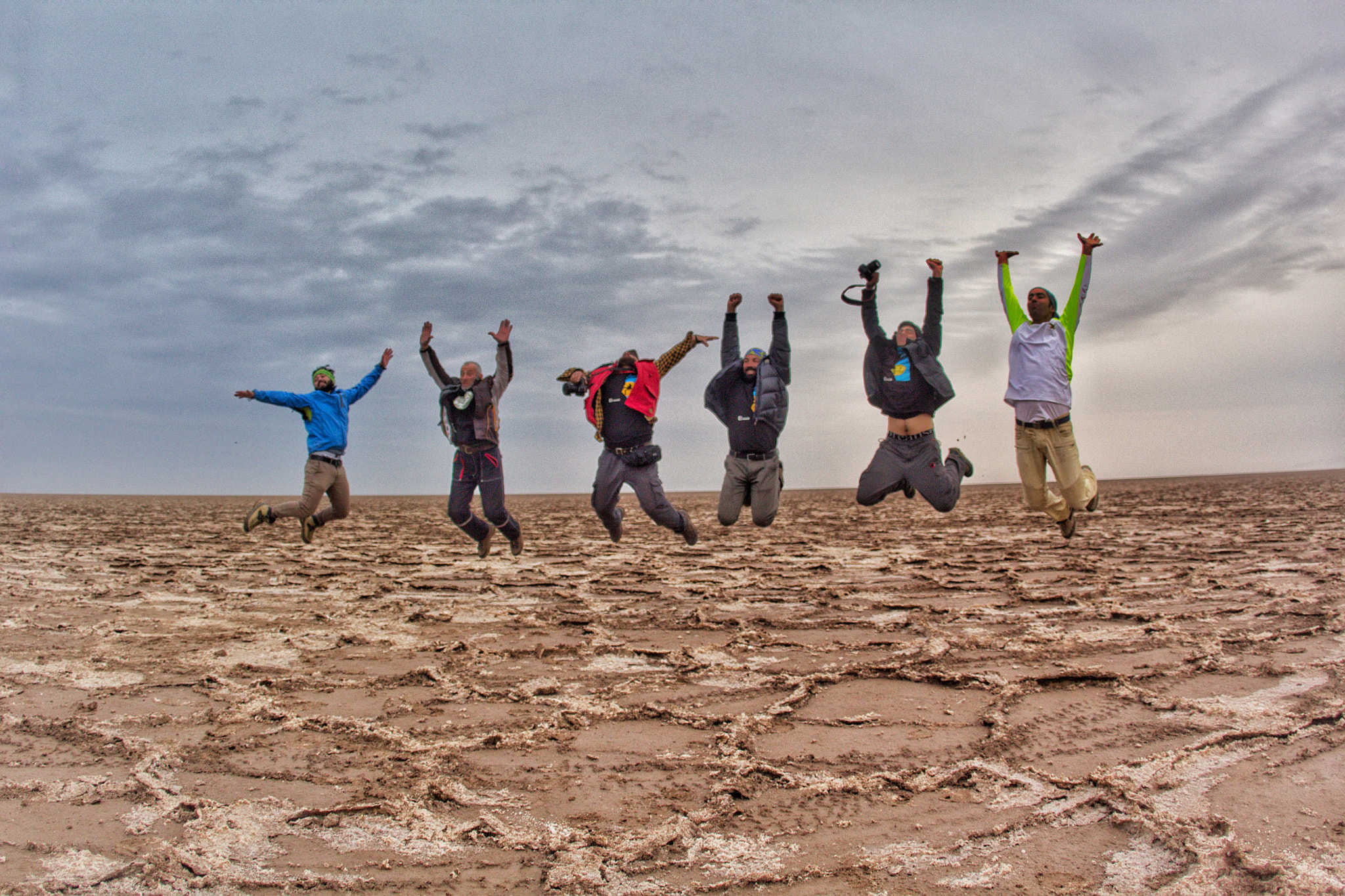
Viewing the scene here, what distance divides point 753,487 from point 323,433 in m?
4.16

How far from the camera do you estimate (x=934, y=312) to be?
6.49m

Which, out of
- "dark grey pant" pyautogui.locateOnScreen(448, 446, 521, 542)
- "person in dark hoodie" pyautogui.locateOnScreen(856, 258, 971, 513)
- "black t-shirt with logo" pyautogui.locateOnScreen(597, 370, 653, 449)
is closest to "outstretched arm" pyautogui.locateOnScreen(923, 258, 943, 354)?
"person in dark hoodie" pyautogui.locateOnScreen(856, 258, 971, 513)

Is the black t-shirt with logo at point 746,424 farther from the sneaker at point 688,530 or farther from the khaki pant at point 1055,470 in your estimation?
the khaki pant at point 1055,470

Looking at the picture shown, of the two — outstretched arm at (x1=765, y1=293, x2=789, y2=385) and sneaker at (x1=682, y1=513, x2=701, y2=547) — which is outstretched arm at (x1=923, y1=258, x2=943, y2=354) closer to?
outstretched arm at (x1=765, y1=293, x2=789, y2=385)

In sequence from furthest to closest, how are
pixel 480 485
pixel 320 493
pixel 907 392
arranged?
pixel 320 493 < pixel 480 485 < pixel 907 392

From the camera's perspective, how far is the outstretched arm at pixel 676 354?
23.3ft

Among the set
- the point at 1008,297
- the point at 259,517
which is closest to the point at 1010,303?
the point at 1008,297

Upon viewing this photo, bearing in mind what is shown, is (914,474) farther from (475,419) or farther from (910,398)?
(475,419)

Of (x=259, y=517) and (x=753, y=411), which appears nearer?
(x=753, y=411)

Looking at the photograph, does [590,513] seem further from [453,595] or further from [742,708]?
[742,708]

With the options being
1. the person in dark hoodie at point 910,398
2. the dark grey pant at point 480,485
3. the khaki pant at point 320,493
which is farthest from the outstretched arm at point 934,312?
the khaki pant at point 320,493

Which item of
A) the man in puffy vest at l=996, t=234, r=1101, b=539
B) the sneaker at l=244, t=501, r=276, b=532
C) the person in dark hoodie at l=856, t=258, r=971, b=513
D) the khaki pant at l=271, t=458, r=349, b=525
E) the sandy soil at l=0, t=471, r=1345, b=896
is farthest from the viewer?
the sneaker at l=244, t=501, r=276, b=532

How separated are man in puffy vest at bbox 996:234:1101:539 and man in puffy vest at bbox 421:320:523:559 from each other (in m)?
4.07

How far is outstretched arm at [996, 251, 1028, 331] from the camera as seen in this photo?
6086mm
